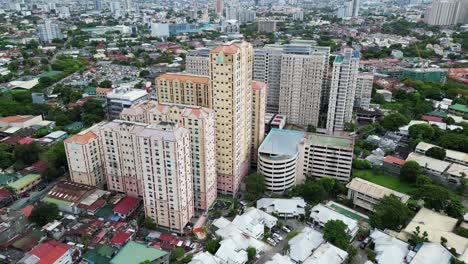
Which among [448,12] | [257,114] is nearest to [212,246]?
[257,114]

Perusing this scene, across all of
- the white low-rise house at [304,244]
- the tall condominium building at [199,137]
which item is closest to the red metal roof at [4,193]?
the tall condominium building at [199,137]

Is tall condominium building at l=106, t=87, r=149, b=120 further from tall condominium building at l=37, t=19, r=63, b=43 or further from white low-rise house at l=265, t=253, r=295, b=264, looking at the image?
tall condominium building at l=37, t=19, r=63, b=43

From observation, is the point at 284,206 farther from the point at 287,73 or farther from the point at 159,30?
the point at 159,30

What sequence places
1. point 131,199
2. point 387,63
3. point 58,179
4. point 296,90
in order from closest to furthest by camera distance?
point 131,199, point 58,179, point 296,90, point 387,63

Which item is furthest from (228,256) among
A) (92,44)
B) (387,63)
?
(92,44)

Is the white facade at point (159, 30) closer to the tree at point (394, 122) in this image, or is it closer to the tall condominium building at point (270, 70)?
the tall condominium building at point (270, 70)

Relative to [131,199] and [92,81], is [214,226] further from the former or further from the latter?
[92,81]
